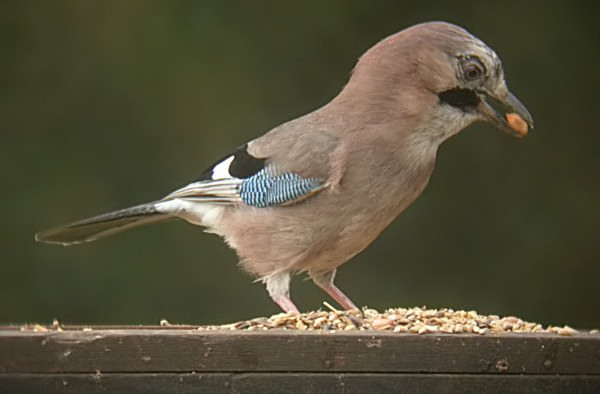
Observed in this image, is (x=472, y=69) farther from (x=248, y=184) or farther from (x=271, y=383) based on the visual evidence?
(x=271, y=383)

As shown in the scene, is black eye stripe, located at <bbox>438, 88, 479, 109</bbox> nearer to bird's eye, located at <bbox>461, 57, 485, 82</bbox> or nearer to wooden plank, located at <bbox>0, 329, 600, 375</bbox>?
bird's eye, located at <bbox>461, 57, 485, 82</bbox>

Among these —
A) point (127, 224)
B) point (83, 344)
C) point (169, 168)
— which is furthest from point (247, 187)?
point (169, 168)

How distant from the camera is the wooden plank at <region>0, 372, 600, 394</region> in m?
2.51

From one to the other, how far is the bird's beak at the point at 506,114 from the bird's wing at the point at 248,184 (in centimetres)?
53

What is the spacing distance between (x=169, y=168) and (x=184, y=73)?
1.72 feet

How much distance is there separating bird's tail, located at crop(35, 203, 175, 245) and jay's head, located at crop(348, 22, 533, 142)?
36.7 inches

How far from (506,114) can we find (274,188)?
2.41 feet

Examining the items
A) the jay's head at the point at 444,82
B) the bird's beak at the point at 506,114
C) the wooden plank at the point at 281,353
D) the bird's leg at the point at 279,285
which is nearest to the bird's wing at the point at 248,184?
the bird's leg at the point at 279,285

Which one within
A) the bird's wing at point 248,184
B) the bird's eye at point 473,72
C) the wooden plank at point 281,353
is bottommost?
the wooden plank at point 281,353

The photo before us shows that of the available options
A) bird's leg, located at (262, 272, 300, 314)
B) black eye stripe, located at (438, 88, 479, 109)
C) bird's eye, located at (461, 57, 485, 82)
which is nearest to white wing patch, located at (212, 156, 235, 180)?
bird's leg, located at (262, 272, 300, 314)

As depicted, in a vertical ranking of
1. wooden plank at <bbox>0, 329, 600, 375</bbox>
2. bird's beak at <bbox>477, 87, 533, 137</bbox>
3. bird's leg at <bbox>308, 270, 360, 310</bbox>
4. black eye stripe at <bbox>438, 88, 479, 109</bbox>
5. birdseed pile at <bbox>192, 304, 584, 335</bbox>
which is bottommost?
bird's leg at <bbox>308, 270, 360, 310</bbox>

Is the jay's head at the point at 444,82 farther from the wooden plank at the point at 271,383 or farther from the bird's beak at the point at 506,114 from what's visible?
the wooden plank at the point at 271,383

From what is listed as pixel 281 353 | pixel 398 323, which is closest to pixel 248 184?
pixel 398 323

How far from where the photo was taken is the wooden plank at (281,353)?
8.28 feet
